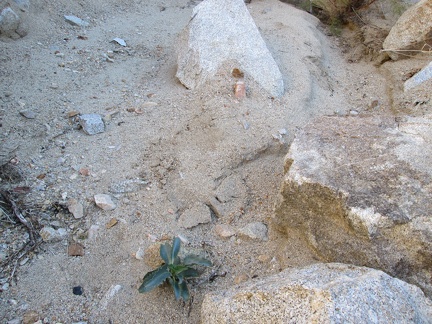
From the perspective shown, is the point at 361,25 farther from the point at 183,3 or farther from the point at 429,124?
the point at 429,124

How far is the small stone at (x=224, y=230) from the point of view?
2.19 metres

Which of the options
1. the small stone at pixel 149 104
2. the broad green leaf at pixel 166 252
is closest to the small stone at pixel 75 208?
the broad green leaf at pixel 166 252

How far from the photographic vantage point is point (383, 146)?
80.5 inches

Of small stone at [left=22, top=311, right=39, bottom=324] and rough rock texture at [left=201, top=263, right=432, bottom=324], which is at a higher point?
rough rock texture at [left=201, top=263, right=432, bottom=324]

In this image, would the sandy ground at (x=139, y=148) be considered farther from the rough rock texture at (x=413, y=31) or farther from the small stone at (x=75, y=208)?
the rough rock texture at (x=413, y=31)

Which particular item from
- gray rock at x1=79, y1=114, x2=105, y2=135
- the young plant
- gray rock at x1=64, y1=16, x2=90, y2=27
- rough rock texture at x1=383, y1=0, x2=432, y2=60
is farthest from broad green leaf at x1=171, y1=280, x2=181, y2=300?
gray rock at x1=64, y1=16, x2=90, y2=27

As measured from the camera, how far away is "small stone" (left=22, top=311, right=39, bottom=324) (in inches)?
70.0

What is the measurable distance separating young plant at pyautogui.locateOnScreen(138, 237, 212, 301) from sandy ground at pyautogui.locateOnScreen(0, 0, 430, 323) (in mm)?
99

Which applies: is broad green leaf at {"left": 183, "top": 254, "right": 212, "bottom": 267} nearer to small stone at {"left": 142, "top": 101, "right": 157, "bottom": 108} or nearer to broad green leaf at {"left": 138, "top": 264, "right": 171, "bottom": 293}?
broad green leaf at {"left": 138, "top": 264, "right": 171, "bottom": 293}

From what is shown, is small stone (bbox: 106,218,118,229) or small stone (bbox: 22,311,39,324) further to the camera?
small stone (bbox: 106,218,118,229)

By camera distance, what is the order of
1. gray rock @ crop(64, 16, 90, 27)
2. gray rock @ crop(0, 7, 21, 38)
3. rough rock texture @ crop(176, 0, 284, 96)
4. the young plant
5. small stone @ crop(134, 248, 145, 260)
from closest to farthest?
1. the young plant
2. small stone @ crop(134, 248, 145, 260)
3. rough rock texture @ crop(176, 0, 284, 96)
4. gray rock @ crop(0, 7, 21, 38)
5. gray rock @ crop(64, 16, 90, 27)

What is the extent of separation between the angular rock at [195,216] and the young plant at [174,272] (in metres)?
0.33

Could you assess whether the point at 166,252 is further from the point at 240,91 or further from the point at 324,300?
the point at 240,91

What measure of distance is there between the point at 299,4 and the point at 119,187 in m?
3.67
